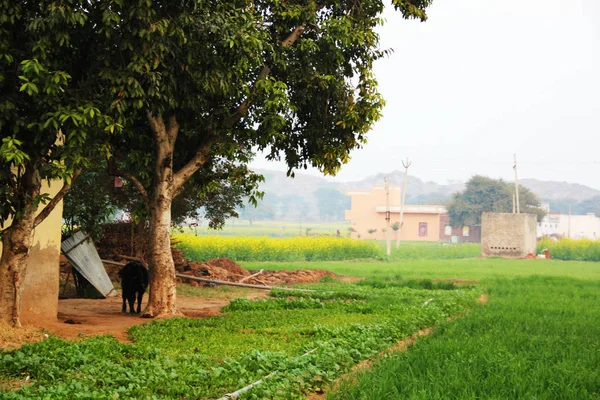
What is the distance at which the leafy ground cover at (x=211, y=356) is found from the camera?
7812 mm


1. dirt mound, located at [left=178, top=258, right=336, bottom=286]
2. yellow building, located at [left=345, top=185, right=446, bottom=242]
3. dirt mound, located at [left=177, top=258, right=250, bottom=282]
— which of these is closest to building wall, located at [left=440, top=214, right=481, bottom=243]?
yellow building, located at [left=345, top=185, right=446, bottom=242]

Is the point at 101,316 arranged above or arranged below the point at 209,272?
below

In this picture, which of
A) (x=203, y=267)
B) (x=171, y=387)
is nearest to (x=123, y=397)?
(x=171, y=387)

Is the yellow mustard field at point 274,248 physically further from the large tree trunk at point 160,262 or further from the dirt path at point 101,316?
the large tree trunk at point 160,262

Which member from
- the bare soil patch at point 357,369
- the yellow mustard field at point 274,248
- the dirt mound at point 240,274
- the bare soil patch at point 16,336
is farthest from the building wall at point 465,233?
the bare soil patch at point 16,336

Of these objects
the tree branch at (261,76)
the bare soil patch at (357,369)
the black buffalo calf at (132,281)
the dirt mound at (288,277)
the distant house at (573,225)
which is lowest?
the dirt mound at (288,277)

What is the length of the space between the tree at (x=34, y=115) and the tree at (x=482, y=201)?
92.6 metres

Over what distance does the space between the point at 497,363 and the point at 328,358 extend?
7.23 feet

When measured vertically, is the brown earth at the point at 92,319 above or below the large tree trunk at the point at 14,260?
below

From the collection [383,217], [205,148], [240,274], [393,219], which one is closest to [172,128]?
[205,148]

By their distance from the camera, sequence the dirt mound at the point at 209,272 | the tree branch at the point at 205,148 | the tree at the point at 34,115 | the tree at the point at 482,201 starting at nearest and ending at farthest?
the tree at the point at 34,115
the tree branch at the point at 205,148
the dirt mound at the point at 209,272
the tree at the point at 482,201

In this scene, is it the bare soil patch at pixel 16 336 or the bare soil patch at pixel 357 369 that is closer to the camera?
the bare soil patch at pixel 357 369

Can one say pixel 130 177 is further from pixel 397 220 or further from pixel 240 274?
pixel 397 220

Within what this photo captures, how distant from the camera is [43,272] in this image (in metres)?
14.0
